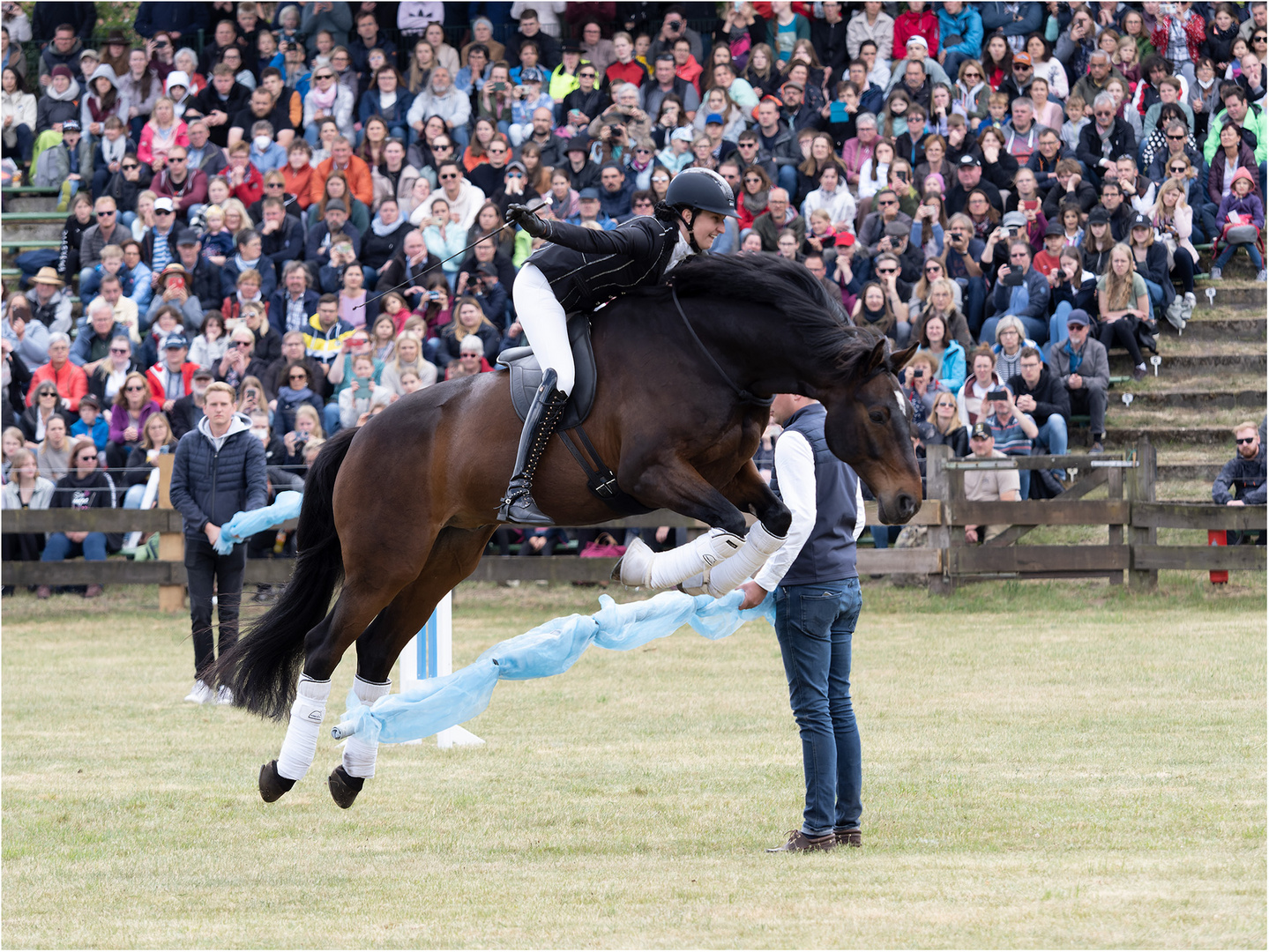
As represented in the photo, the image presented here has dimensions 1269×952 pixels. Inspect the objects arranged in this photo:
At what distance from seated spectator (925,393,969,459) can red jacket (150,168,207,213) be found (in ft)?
30.3

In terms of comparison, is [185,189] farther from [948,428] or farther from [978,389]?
[978,389]

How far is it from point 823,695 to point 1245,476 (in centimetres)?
839

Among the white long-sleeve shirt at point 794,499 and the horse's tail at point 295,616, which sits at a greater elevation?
the white long-sleeve shirt at point 794,499

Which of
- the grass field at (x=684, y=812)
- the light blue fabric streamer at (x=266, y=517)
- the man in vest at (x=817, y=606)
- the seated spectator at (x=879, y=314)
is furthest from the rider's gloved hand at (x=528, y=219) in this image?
the seated spectator at (x=879, y=314)

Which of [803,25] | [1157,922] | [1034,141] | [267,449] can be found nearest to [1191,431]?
[1034,141]

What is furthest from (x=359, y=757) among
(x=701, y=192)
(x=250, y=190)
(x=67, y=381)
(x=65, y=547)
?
(x=250, y=190)

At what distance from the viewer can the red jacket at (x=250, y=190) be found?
17.5 meters

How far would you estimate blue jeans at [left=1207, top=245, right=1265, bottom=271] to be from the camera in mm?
15758

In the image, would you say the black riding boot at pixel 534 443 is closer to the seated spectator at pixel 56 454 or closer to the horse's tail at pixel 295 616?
the horse's tail at pixel 295 616

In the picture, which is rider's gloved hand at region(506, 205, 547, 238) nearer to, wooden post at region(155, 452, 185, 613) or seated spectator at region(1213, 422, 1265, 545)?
wooden post at region(155, 452, 185, 613)

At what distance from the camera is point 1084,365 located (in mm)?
13891

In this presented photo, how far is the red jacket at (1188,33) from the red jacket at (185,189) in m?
11.0

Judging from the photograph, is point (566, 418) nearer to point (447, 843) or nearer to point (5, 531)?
point (447, 843)

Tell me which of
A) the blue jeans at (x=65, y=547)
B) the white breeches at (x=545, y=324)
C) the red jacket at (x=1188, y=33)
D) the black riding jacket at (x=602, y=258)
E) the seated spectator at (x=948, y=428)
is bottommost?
the blue jeans at (x=65, y=547)
